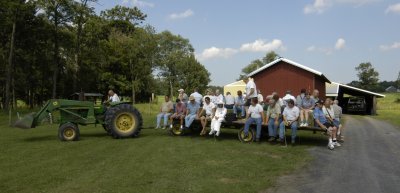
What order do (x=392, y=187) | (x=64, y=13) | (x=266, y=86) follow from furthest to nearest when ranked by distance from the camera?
(x=64, y=13), (x=266, y=86), (x=392, y=187)

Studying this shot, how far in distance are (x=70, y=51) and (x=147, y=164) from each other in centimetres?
4087

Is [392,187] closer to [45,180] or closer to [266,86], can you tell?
[45,180]

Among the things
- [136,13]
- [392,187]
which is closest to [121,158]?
[392,187]

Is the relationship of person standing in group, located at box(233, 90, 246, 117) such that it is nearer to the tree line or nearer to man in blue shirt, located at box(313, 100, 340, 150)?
man in blue shirt, located at box(313, 100, 340, 150)

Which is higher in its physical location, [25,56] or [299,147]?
[25,56]

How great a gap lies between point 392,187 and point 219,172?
3104 millimetres

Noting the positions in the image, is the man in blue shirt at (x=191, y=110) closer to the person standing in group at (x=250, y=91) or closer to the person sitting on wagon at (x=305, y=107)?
the person standing in group at (x=250, y=91)

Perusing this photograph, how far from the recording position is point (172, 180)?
24.5ft

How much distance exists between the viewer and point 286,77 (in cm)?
3294

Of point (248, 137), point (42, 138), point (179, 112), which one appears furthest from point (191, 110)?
point (42, 138)

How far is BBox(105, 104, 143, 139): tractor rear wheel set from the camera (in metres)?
13.5

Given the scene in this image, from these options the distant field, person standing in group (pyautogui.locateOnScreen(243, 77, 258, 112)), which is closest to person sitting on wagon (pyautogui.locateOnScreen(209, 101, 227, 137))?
person standing in group (pyautogui.locateOnScreen(243, 77, 258, 112))

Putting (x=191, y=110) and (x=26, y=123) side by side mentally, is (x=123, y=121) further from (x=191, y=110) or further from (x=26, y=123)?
(x=26, y=123)

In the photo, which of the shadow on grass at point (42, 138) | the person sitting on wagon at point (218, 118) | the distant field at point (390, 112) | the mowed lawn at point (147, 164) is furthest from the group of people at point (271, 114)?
the distant field at point (390, 112)
